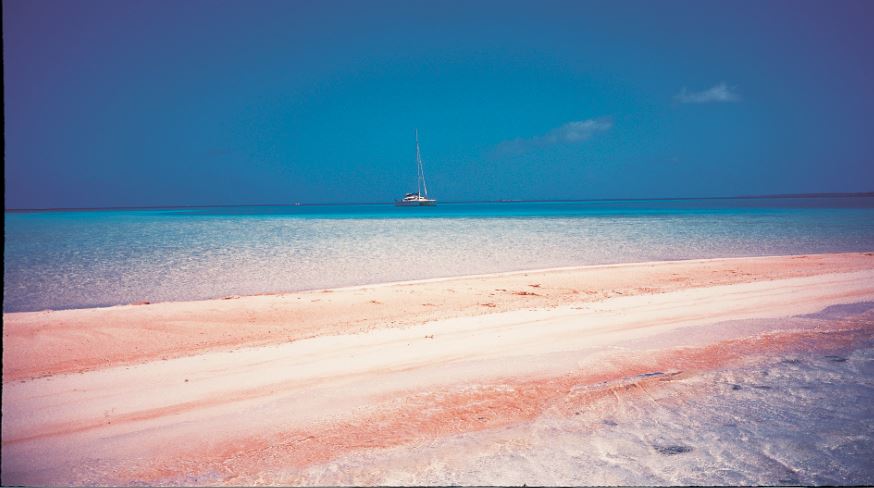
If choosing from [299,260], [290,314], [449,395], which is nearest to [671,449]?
[449,395]

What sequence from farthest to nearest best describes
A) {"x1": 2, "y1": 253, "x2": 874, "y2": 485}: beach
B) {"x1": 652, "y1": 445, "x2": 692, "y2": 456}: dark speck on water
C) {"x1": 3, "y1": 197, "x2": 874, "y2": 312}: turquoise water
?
{"x1": 3, "y1": 197, "x2": 874, "y2": 312}: turquoise water → {"x1": 652, "y1": 445, "x2": 692, "y2": 456}: dark speck on water → {"x1": 2, "y1": 253, "x2": 874, "y2": 485}: beach

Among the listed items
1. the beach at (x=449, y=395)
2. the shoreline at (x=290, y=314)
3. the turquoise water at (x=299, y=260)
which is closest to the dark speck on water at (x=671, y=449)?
the beach at (x=449, y=395)

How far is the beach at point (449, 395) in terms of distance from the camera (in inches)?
124

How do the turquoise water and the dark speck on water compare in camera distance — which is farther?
the turquoise water

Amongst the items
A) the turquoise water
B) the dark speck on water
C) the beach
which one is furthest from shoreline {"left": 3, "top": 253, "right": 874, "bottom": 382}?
the dark speck on water

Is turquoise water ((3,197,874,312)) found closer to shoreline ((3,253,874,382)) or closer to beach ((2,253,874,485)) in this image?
shoreline ((3,253,874,382))

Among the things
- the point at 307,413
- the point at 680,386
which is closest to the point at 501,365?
the point at 680,386

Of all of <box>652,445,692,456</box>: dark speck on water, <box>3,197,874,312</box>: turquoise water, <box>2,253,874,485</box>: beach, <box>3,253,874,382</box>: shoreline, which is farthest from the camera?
<box>3,197,874,312</box>: turquoise water

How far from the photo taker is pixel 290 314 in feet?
25.9

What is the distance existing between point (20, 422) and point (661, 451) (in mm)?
4831

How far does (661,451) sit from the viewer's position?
3.34 metres

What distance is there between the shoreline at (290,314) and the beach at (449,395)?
65mm

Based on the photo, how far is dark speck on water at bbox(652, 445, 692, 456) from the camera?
3.31 metres

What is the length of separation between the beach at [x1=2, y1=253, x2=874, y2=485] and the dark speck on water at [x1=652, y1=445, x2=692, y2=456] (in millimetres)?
26
